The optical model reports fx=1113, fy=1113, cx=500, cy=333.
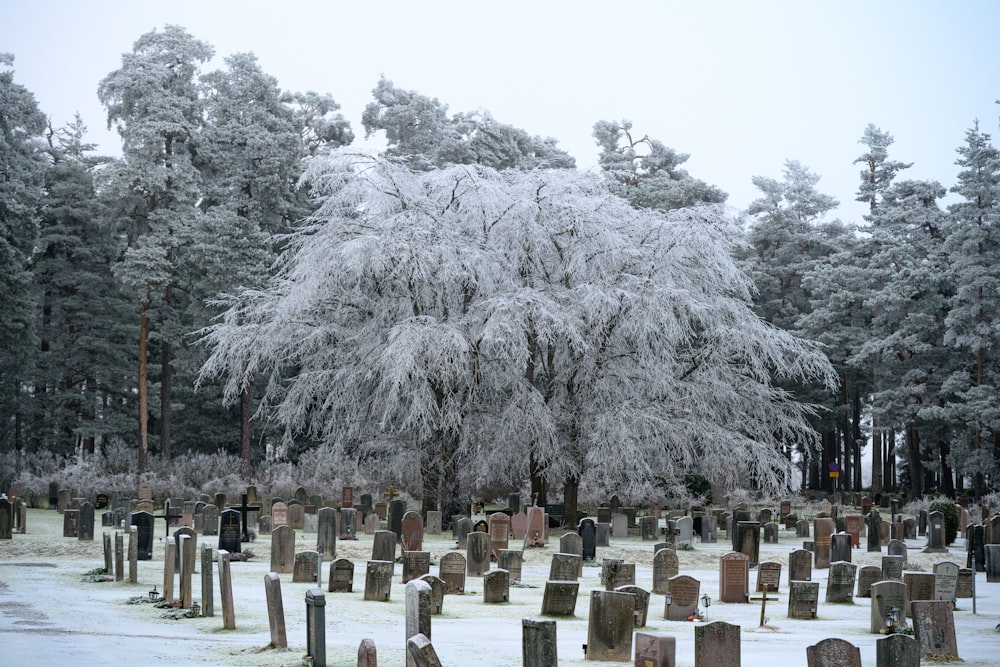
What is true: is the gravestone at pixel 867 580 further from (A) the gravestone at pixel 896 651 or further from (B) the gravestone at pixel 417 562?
(A) the gravestone at pixel 896 651

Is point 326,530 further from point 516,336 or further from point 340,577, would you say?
point 516,336

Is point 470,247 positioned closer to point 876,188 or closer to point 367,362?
point 367,362

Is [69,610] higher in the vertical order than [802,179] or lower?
lower

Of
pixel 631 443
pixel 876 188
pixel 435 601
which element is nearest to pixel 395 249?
pixel 631 443

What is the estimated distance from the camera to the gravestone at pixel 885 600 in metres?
12.0

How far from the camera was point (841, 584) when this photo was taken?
14.8 metres

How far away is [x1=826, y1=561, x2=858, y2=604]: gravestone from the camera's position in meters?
14.8

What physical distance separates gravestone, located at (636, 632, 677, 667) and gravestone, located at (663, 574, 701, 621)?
12.4 feet

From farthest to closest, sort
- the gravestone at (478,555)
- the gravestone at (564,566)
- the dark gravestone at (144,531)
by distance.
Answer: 1. the dark gravestone at (144,531)
2. the gravestone at (478,555)
3. the gravestone at (564,566)

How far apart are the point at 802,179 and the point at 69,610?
4752 centimetres

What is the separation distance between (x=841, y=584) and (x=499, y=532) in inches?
265

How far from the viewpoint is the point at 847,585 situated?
14844 millimetres

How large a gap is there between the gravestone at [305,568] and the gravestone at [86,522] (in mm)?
7820

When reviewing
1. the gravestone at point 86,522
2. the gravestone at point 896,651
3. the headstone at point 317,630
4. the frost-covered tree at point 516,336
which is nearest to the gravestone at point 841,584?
the gravestone at point 896,651
